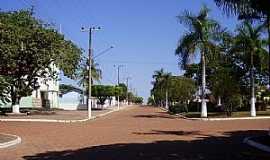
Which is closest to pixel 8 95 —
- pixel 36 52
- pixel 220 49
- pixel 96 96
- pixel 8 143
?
pixel 36 52

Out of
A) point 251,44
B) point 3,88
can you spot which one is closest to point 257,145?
point 3,88

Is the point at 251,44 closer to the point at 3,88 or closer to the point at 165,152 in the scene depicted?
the point at 3,88

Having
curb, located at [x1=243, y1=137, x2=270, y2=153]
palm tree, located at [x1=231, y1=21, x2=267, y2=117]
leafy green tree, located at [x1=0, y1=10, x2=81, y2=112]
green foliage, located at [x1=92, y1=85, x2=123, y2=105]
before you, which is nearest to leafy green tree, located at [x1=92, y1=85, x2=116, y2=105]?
green foliage, located at [x1=92, y1=85, x2=123, y2=105]

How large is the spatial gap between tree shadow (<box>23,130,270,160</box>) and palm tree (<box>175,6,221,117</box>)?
1099 inches

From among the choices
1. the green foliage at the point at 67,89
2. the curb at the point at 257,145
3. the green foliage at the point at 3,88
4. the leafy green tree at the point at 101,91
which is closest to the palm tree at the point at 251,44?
the green foliage at the point at 3,88

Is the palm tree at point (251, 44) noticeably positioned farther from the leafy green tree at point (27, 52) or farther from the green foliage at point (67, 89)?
the green foliage at point (67, 89)

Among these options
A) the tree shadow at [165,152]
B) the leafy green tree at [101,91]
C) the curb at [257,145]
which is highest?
the leafy green tree at [101,91]

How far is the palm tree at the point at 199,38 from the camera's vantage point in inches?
2012

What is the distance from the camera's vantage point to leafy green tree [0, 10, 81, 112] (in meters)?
51.1

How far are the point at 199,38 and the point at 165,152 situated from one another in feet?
108

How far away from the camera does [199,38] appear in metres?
51.4

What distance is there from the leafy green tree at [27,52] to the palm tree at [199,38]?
11551mm

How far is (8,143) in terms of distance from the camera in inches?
907

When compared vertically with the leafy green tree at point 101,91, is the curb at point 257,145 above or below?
below
